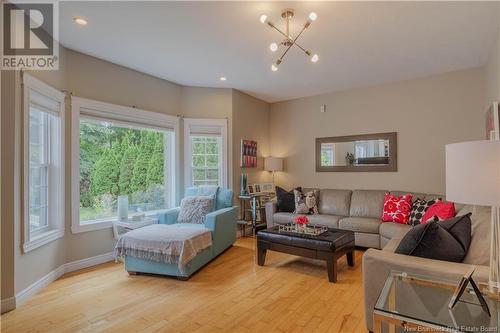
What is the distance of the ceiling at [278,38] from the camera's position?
8.02 ft

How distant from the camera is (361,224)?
4.04m

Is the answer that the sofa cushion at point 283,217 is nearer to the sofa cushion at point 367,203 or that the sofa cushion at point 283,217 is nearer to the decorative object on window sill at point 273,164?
the sofa cushion at point 367,203

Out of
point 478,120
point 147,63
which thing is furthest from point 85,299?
point 478,120

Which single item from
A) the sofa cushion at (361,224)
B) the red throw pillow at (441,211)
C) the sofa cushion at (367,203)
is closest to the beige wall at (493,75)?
the red throw pillow at (441,211)

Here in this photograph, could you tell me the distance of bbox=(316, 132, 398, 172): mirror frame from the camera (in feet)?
15.0

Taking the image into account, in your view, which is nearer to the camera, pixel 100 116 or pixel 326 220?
pixel 100 116

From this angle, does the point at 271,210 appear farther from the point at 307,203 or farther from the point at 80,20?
the point at 80,20

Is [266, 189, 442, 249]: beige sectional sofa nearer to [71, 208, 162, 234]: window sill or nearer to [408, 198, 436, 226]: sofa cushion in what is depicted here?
[408, 198, 436, 226]: sofa cushion

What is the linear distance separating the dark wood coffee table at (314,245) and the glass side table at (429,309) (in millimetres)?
1364

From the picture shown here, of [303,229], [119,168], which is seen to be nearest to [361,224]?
[303,229]

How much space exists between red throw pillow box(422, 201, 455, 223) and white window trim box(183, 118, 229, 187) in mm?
3081

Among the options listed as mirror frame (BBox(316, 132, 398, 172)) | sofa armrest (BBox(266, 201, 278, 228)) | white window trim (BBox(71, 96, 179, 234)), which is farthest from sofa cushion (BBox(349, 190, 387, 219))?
white window trim (BBox(71, 96, 179, 234))

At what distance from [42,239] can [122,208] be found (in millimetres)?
1009

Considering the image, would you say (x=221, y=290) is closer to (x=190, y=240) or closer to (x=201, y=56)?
(x=190, y=240)
